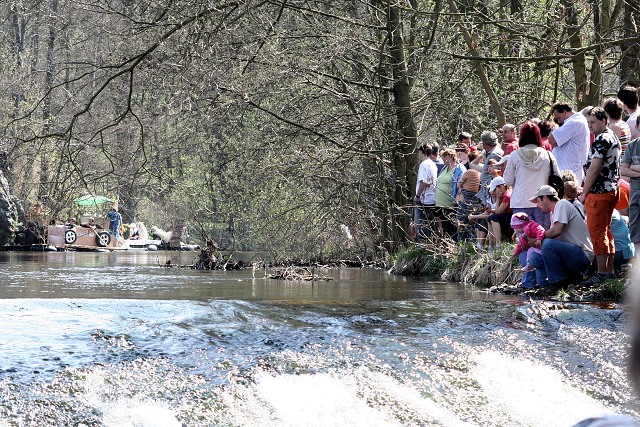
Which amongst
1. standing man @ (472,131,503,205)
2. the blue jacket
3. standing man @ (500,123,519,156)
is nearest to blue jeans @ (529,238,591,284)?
standing man @ (500,123,519,156)

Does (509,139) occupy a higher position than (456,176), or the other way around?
(509,139)

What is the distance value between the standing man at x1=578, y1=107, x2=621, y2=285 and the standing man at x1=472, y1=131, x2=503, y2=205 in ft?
11.3

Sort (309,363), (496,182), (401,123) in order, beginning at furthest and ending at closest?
(401,123), (496,182), (309,363)

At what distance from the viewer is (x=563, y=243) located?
10.5m

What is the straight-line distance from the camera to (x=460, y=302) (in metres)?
10.3

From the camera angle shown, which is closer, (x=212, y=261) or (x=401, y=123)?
(x=401, y=123)

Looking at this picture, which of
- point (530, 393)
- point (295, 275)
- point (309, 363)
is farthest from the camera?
point (295, 275)

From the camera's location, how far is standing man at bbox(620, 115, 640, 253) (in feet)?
30.7

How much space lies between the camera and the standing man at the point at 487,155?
13.5m

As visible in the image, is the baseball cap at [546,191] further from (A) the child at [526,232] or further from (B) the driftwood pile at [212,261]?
(B) the driftwood pile at [212,261]

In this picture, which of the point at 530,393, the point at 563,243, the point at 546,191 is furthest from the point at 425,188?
the point at 530,393

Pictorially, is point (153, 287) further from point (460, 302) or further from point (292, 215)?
point (292, 215)

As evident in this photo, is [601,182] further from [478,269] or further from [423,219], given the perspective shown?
[423,219]

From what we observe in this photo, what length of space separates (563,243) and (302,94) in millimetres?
9732
